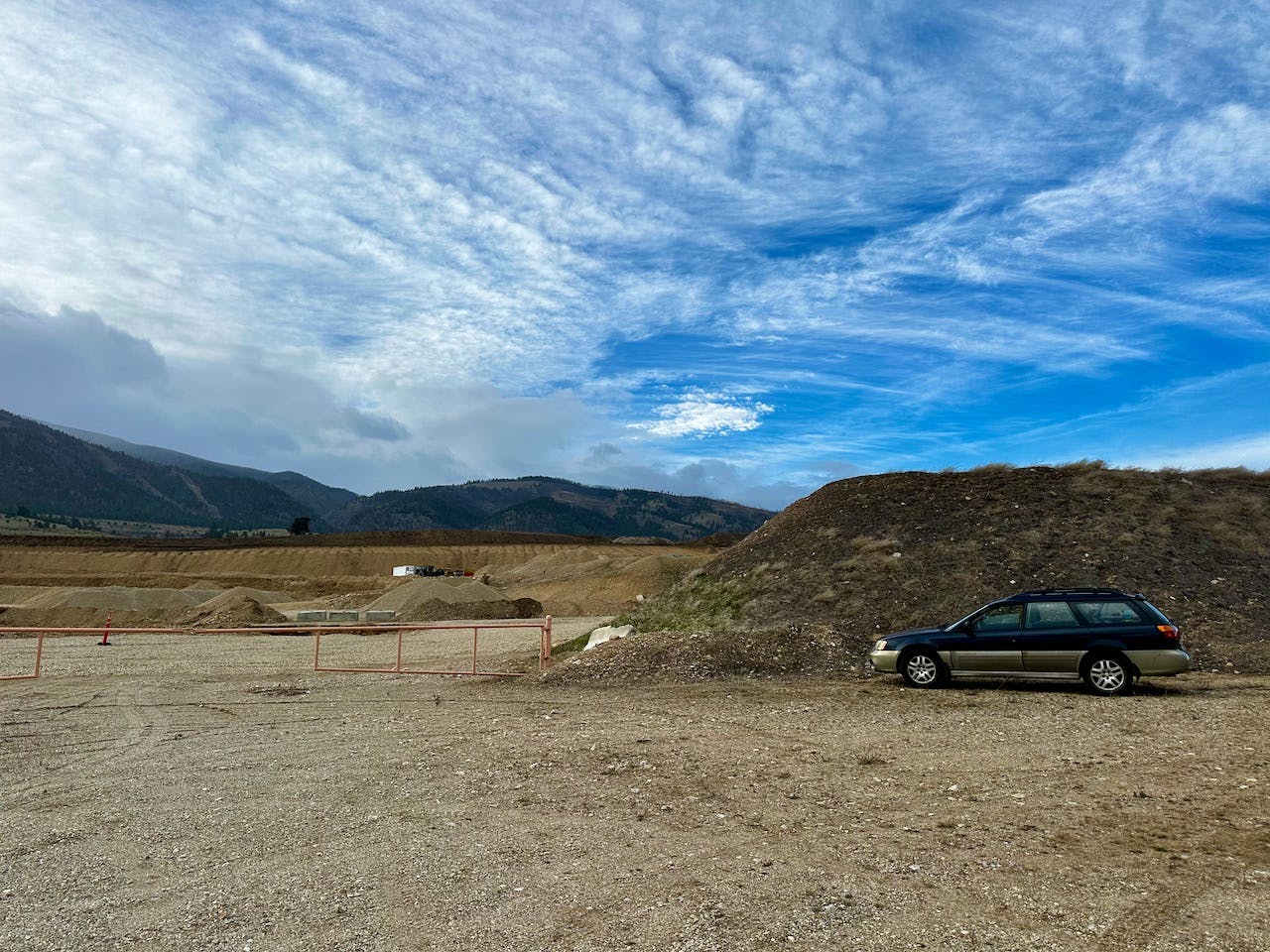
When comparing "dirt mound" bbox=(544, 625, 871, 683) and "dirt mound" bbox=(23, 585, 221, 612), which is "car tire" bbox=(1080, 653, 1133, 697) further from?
"dirt mound" bbox=(23, 585, 221, 612)

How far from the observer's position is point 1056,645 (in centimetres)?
1505

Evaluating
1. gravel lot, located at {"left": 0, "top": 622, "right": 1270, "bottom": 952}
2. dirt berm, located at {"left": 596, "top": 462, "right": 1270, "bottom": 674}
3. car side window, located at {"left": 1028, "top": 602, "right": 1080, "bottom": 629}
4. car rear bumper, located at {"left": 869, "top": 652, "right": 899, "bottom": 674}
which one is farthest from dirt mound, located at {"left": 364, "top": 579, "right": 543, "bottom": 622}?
car side window, located at {"left": 1028, "top": 602, "right": 1080, "bottom": 629}

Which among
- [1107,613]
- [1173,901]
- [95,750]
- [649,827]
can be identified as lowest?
[95,750]

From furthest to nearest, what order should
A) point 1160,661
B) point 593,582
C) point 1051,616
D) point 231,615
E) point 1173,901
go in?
point 593,582 < point 231,615 < point 1051,616 < point 1160,661 < point 1173,901

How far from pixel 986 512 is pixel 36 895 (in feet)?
74.5

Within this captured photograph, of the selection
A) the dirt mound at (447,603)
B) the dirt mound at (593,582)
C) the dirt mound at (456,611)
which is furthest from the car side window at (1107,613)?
the dirt mound at (447,603)

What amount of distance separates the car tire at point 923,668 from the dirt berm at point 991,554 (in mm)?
2544

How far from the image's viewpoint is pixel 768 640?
1945cm

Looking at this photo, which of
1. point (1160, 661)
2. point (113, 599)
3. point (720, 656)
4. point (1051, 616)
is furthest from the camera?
point (113, 599)

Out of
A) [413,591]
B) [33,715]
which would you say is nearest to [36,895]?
[33,715]

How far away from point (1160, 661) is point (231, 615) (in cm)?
3634

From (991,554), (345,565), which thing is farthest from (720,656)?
(345,565)

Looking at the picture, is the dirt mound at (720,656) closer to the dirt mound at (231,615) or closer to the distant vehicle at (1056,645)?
the distant vehicle at (1056,645)

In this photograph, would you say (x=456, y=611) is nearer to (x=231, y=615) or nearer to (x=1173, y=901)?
(x=231, y=615)
